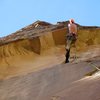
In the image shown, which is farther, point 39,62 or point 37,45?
point 37,45

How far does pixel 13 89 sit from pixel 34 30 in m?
10.0

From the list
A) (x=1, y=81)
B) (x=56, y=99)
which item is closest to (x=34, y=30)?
(x=1, y=81)

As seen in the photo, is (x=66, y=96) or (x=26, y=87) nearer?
(x=66, y=96)

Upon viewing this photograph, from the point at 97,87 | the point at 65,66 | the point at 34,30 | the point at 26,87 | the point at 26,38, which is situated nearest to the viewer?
the point at 97,87

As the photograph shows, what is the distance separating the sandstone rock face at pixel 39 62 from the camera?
12711 millimetres

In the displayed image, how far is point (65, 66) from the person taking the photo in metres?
15.0

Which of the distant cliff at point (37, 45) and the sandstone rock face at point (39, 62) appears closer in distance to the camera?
the sandstone rock face at point (39, 62)

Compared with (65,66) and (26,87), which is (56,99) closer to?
(26,87)

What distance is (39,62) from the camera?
1880 cm

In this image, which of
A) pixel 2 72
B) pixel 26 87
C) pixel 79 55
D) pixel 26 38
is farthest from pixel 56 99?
pixel 26 38

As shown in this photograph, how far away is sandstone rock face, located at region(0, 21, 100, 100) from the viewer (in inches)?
500

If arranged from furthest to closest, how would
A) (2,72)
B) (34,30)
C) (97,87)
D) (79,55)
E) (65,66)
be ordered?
(34,30)
(79,55)
(2,72)
(65,66)
(97,87)

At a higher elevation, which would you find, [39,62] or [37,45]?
[37,45]

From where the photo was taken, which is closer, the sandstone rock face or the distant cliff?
the sandstone rock face
